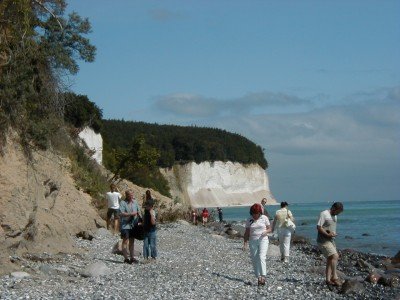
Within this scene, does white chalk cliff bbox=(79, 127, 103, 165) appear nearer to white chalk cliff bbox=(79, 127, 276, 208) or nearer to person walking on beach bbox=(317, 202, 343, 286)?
person walking on beach bbox=(317, 202, 343, 286)

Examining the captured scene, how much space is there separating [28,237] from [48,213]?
6.61 feet

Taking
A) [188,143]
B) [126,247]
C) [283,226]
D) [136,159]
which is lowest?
[126,247]

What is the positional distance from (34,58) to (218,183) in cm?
10049

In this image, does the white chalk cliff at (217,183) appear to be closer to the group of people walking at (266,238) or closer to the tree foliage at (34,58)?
the tree foliage at (34,58)

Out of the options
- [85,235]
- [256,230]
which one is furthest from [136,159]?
[256,230]

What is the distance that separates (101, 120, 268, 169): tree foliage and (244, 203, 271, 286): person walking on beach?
80.4m

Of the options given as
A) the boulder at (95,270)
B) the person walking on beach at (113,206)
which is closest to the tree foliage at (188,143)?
the person walking on beach at (113,206)

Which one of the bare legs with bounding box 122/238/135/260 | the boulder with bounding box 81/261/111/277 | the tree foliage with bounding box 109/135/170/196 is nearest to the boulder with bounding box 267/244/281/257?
the bare legs with bounding box 122/238/135/260

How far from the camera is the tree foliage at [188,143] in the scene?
10306 centimetres

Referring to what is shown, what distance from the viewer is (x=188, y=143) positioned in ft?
353

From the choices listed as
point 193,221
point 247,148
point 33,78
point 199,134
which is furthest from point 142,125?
point 33,78

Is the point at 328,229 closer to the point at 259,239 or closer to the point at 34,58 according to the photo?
the point at 259,239

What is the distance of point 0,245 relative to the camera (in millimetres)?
13328

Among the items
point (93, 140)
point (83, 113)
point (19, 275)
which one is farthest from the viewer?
point (93, 140)
